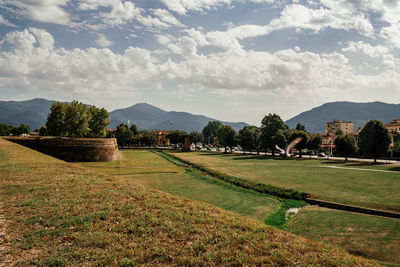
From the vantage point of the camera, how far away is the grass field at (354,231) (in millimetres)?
12508

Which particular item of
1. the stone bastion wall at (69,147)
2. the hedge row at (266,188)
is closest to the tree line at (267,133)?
the stone bastion wall at (69,147)

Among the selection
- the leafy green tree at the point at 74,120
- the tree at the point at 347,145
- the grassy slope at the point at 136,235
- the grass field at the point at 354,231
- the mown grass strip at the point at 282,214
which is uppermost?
the leafy green tree at the point at 74,120

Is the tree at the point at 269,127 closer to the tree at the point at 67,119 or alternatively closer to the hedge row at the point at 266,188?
the hedge row at the point at 266,188

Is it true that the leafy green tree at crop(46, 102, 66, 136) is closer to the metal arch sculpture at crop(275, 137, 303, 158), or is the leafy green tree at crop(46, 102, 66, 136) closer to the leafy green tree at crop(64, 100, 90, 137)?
the leafy green tree at crop(64, 100, 90, 137)

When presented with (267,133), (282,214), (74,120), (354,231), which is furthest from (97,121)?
(354,231)

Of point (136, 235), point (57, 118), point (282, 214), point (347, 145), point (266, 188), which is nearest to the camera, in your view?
point (136, 235)

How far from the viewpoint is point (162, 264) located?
6414 mm

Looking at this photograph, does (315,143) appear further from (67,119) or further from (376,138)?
(67,119)

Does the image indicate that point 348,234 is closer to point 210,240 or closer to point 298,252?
point 298,252

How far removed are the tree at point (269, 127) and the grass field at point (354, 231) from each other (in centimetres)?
6805

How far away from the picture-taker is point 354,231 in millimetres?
15141

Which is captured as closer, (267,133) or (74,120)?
(74,120)

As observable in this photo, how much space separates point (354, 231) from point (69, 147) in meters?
52.2

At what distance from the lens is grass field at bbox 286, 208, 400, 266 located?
12508 millimetres
